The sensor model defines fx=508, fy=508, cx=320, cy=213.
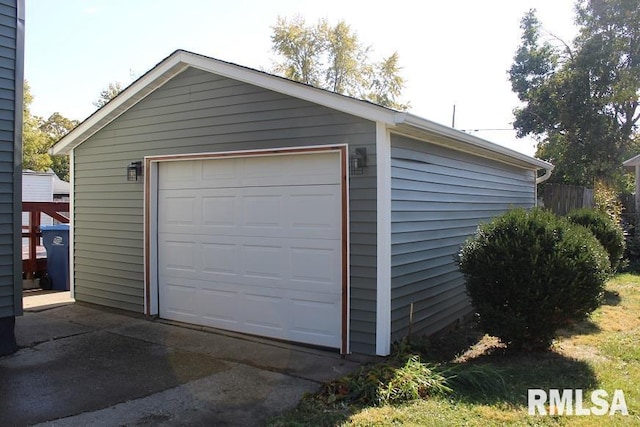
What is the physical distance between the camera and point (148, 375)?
4.74 metres

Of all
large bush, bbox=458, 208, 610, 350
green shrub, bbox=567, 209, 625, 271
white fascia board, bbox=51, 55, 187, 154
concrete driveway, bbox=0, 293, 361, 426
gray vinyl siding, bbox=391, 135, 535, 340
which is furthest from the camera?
green shrub, bbox=567, 209, 625, 271

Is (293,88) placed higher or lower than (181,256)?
higher

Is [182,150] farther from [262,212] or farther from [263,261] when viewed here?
[263,261]

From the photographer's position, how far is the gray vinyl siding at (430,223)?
5.48 m

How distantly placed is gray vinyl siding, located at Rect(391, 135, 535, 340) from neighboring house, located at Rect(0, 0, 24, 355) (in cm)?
395

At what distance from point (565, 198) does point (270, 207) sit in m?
11.8

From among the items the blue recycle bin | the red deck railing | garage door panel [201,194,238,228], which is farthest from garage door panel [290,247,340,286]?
the red deck railing

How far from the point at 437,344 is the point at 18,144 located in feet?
17.0

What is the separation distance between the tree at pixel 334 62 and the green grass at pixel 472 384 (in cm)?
2708

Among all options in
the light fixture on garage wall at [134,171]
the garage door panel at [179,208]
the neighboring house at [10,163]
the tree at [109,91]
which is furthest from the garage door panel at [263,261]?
the tree at [109,91]

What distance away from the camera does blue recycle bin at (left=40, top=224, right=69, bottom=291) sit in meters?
9.07

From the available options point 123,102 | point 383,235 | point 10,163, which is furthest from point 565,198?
point 10,163

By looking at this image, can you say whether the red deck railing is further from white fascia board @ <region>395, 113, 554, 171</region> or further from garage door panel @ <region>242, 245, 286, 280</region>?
white fascia board @ <region>395, 113, 554, 171</region>

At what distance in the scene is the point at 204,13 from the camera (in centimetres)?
1059
